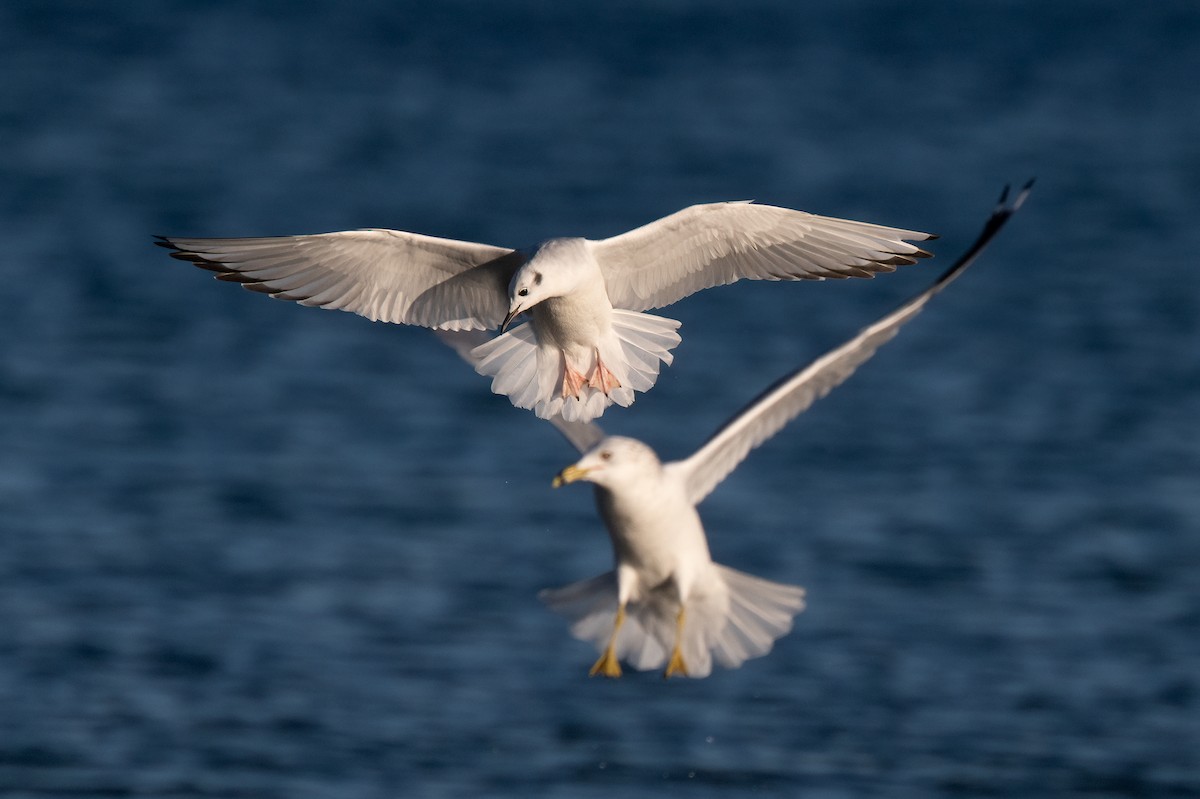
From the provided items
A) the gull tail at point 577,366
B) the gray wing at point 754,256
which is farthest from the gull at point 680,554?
the gray wing at point 754,256

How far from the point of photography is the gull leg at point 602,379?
7.03 metres

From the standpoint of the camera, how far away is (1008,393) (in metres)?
14.6

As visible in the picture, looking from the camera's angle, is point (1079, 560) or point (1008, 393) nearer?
point (1079, 560)

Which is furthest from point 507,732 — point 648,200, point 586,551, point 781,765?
point 648,200

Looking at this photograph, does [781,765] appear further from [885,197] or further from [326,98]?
[326,98]

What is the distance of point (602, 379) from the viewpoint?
706cm

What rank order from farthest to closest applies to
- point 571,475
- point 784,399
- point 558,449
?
point 558,449
point 784,399
point 571,475

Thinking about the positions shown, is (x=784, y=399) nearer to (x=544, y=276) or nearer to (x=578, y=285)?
(x=578, y=285)

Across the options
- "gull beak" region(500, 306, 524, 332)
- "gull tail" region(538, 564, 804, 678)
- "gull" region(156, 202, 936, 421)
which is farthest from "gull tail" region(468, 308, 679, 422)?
"gull tail" region(538, 564, 804, 678)

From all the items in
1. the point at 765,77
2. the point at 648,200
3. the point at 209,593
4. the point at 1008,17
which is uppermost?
the point at 1008,17

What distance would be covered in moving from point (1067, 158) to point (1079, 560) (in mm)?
10630

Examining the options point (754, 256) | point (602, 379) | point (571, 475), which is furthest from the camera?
point (754, 256)

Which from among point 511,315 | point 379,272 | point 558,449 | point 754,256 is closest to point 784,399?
point 754,256

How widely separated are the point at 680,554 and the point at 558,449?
6301mm
